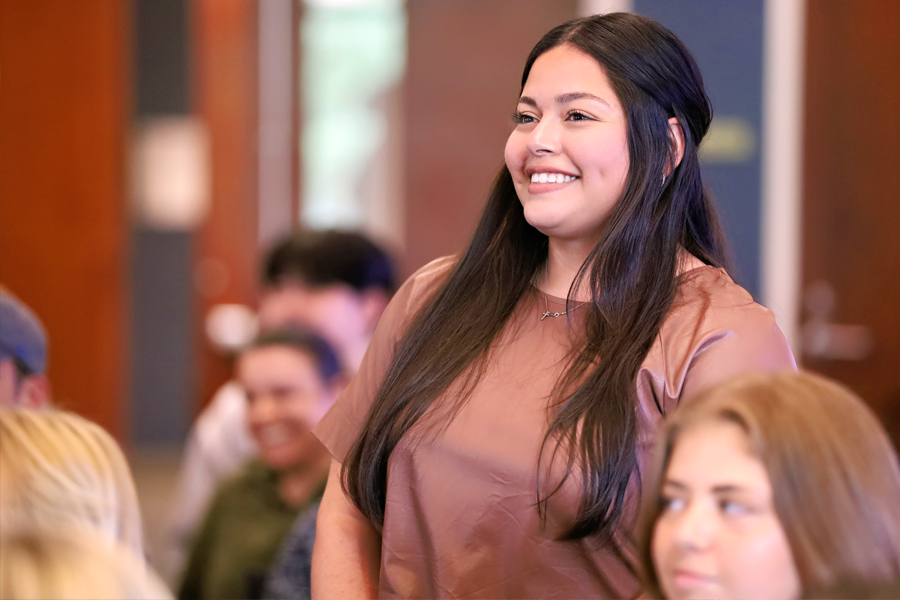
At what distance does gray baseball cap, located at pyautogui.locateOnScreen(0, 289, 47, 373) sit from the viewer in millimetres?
1688

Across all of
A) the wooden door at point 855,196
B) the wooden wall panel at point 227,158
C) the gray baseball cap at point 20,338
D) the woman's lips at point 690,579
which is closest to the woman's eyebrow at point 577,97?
the woman's lips at point 690,579

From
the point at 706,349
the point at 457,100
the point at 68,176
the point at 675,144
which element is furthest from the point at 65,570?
the point at 68,176

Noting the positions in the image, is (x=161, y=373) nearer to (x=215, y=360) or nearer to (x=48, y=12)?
(x=215, y=360)

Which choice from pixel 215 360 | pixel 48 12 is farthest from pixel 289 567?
pixel 48 12

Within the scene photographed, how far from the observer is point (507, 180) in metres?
1.56

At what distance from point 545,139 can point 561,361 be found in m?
0.30

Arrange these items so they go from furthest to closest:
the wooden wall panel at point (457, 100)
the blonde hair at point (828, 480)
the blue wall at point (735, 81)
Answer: the wooden wall panel at point (457, 100) < the blue wall at point (735, 81) < the blonde hair at point (828, 480)

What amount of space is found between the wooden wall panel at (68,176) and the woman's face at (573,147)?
3673 mm

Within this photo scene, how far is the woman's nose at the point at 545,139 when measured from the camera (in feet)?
4.50

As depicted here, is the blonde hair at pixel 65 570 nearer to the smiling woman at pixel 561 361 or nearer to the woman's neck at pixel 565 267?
the smiling woman at pixel 561 361

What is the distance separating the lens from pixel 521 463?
51.3 inches

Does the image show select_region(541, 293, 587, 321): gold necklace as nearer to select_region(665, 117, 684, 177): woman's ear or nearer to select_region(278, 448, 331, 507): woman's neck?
select_region(665, 117, 684, 177): woman's ear

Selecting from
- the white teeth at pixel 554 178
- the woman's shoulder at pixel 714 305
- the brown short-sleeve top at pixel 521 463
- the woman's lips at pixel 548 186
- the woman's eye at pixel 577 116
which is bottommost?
the brown short-sleeve top at pixel 521 463

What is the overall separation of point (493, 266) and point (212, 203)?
328 cm
